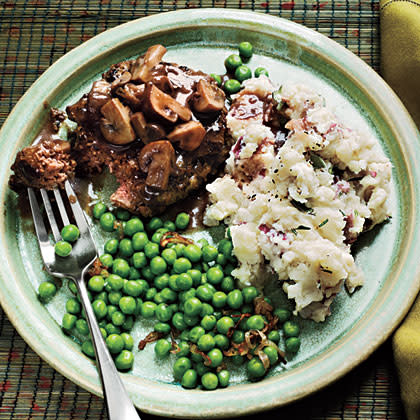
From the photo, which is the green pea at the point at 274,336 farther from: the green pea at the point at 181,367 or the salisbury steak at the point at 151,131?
the salisbury steak at the point at 151,131

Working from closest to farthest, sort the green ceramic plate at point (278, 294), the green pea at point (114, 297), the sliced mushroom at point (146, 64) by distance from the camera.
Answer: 1. the green ceramic plate at point (278, 294)
2. the green pea at point (114, 297)
3. the sliced mushroom at point (146, 64)

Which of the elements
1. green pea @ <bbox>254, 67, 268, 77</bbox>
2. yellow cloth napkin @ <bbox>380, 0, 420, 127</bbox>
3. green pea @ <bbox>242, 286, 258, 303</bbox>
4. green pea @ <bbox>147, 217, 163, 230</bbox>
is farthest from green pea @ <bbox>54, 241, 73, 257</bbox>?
yellow cloth napkin @ <bbox>380, 0, 420, 127</bbox>

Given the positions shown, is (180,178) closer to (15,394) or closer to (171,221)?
(171,221)

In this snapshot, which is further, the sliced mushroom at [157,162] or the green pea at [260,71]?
the green pea at [260,71]

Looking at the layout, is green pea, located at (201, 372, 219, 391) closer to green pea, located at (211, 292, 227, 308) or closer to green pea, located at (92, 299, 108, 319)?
green pea, located at (211, 292, 227, 308)

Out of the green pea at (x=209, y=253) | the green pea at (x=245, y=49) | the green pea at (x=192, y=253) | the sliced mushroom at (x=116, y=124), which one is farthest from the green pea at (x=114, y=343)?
the green pea at (x=245, y=49)
